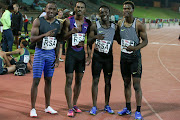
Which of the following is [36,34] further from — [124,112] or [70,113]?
[124,112]

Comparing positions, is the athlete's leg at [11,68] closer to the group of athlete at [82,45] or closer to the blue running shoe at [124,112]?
the group of athlete at [82,45]

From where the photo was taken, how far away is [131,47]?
6051 millimetres

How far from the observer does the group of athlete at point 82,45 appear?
5973mm

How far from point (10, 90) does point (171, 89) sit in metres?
4.81

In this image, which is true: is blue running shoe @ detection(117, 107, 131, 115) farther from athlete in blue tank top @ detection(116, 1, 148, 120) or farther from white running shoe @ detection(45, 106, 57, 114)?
white running shoe @ detection(45, 106, 57, 114)

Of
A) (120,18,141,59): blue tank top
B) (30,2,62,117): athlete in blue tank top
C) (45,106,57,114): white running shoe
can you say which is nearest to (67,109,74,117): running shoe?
(45,106,57,114): white running shoe

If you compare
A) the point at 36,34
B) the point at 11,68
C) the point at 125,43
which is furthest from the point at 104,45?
the point at 11,68

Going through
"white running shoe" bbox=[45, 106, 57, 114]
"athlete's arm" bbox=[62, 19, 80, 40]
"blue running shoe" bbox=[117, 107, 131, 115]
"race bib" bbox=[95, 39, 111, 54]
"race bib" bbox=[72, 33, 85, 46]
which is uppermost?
"athlete's arm" bbox=[62, 19, 80, 40]

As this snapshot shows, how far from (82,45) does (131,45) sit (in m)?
1.03

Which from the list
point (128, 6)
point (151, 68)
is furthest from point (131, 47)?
point (151, 68)

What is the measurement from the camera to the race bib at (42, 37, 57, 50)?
19.3ft

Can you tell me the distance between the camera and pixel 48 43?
5.93 metres

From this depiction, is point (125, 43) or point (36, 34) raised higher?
point (36, 34)

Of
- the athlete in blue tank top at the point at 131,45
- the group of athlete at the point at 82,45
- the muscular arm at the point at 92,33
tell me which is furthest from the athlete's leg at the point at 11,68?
the athlete in blue tank top at the point at 131,45
